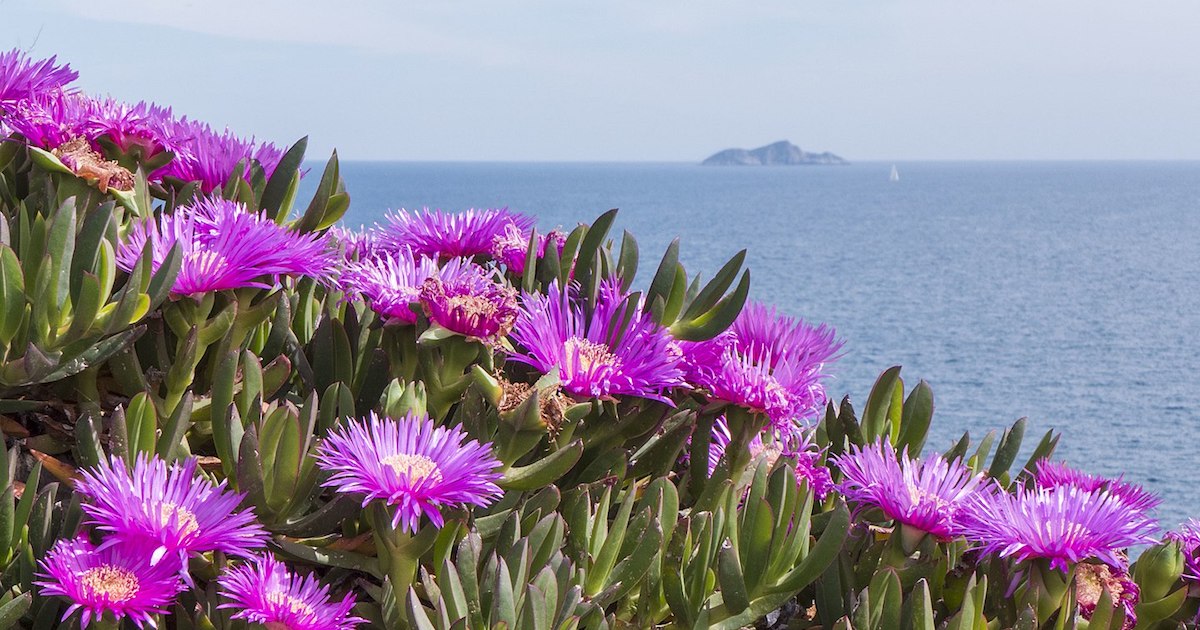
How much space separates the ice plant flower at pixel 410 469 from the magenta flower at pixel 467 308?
129 millimetres

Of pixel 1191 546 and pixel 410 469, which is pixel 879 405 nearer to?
pixel 1191 546

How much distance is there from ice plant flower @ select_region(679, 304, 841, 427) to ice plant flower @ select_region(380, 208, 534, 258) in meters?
0.35

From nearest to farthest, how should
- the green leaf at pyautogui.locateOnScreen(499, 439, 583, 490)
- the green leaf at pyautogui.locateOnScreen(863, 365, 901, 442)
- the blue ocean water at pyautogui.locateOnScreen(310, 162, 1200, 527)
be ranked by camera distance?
the green leaf at pyautogui.locateOnScreen(499, 439, 583, 490) < the green leaf at pyautogui.locateOnScreen(863, 365, 901, 442) < the blue ocean water at pyautogui.locateOnScreen(310, 162, 1200, 527)

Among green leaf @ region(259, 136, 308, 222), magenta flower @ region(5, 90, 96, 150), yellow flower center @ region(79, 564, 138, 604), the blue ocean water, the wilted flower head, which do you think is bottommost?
the blue ocean water

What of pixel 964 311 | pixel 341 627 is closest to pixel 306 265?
pixel 341 627

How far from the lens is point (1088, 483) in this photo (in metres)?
1.48

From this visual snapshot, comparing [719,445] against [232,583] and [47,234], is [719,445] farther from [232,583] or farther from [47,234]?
[47,234]

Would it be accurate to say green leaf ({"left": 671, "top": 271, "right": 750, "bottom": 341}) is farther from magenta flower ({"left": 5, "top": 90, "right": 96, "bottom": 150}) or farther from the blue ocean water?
magenta flower ({"left": 5, "top": 90, "right": 96, "bottom": 150})

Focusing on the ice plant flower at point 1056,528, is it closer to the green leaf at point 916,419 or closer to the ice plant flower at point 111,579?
the green leaf at point 916,419

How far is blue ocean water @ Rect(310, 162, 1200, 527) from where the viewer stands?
29328mm

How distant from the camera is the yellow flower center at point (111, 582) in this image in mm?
925

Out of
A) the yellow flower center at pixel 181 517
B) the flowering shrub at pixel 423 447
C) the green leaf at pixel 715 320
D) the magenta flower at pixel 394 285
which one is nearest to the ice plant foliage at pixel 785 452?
the flowering shrub at pixel 423 447

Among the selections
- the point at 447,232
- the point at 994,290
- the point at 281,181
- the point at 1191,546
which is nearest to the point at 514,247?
the point at 447,232

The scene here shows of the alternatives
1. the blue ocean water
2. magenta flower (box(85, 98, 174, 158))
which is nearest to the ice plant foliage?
the blue ocean water
